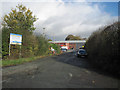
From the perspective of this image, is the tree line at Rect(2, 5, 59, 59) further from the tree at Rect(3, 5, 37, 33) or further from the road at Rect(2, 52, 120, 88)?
the road at Rect(2, 52, 120, 88)

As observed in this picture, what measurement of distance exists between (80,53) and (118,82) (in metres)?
15.4

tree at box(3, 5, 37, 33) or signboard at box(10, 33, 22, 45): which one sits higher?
tree at box(3, 5, 37, 33)

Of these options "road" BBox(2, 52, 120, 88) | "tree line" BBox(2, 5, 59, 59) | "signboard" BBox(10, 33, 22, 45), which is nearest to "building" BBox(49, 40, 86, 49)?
"tree line" BBox(2, 5, 59, 59)

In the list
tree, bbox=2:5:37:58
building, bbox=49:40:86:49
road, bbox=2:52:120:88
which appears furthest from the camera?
building, bbox=49:40:86:49

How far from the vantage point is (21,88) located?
4.70 meters

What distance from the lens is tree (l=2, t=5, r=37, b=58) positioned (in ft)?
44.6

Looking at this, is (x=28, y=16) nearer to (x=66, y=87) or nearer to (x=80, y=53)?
(x=80, y=53)

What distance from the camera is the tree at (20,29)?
13602mm

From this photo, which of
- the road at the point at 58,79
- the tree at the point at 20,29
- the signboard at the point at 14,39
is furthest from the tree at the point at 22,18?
the road at the point at 58,79

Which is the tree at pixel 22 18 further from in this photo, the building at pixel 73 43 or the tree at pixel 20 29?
the building at pixel 73 43

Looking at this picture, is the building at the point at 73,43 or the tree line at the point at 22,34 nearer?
the tree line at the point at 22,34

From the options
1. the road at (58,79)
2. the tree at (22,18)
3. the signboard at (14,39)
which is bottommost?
the road at (58,79)

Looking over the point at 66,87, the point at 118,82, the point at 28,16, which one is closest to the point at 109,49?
the point at 118,82

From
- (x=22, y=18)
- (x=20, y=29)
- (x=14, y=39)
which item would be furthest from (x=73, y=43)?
(x=14, y=39)
